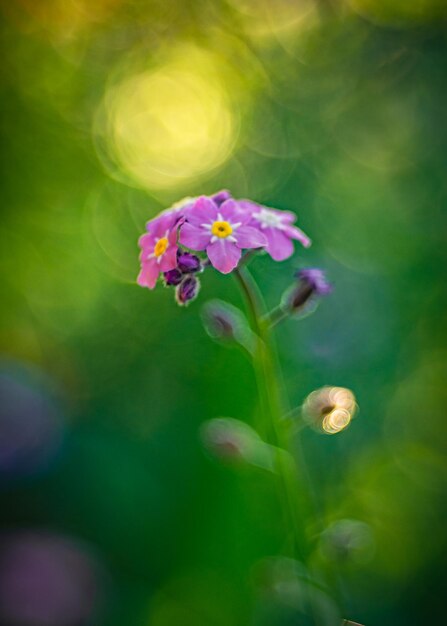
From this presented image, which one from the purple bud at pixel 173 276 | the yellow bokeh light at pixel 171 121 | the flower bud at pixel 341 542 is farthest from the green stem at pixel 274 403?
the yellow bokeh light at pixel 171 121

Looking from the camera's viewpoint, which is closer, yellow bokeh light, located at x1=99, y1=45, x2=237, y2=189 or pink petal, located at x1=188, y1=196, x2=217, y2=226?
pink petal, located at x1=188, y1=196, x2=217, y2=226

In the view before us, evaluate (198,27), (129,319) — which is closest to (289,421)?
(129,319)

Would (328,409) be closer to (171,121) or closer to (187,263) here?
(187,263)

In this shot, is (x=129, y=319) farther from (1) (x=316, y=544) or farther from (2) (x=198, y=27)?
(2) (x=198, y=27)

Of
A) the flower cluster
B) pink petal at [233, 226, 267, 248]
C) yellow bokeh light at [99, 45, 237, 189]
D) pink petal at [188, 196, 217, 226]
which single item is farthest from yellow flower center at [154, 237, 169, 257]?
yellow bokeh light at [99, 45, 237, 189]

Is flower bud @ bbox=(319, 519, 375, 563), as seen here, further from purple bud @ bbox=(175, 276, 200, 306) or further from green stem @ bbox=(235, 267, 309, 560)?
purple bud @ bbox=(175, 276, 200, 306)

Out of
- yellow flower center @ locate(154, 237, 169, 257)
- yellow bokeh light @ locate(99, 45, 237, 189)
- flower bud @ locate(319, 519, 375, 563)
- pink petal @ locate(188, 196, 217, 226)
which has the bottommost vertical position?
flower bud @ locate(319, 519, 375, 563)

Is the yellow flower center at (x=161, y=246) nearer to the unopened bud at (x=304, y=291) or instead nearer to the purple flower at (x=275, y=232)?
the purple flower at (x=275, y=232)
